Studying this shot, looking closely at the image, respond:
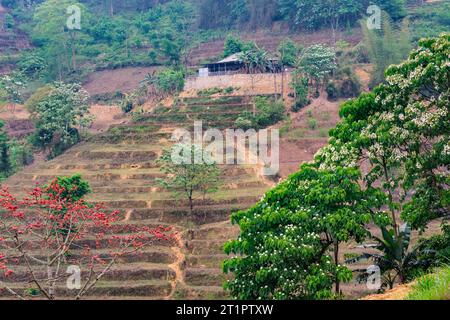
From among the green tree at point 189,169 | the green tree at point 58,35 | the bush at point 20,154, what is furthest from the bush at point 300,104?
the green tree at point 58,35

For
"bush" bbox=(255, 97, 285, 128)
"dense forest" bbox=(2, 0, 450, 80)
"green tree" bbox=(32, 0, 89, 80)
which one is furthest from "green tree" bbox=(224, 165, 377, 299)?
"green tree" bbox=(32, 0, 89, 80)

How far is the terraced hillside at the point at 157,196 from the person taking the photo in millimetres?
27969

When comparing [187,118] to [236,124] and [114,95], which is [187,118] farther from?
[114,95]

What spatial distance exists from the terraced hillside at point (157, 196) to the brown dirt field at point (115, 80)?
13481mm

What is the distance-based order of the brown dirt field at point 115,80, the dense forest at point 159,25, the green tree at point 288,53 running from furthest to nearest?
the brown dirt field at point 115,80 < the dense forest at point 159,25 < the green tree at point 288,53

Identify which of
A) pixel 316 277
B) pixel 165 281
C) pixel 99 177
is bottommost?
pixel 165 281

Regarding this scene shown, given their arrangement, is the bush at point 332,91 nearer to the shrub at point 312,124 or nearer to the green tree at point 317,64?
the green tree at point 317,64

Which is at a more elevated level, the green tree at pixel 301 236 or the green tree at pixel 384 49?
the green tree at pixel 384 49

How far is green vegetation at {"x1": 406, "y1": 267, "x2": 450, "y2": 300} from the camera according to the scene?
8.22 meters

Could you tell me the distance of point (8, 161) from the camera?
4334 cm

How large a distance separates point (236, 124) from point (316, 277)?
28954 mm

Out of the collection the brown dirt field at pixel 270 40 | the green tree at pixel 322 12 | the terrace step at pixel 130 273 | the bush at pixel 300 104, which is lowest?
the terrace step at pixel 130 273
